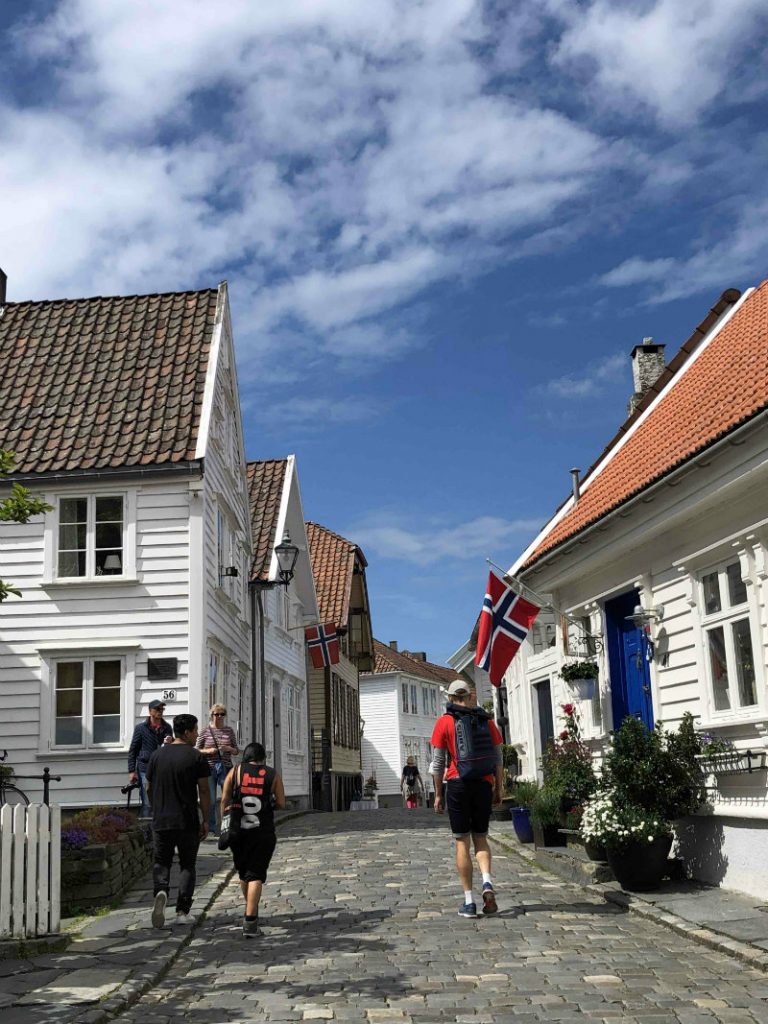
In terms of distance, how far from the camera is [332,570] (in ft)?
127

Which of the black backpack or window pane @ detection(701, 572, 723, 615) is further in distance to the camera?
window pane @ detection(701, 572, 723, 615)

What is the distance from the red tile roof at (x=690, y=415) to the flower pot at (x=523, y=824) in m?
3.16

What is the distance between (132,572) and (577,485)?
710cm

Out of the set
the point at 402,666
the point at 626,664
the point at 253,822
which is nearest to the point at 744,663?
the point at 626,664

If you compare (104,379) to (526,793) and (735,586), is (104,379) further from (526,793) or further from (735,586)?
(735,586)

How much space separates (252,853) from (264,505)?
19.3 m

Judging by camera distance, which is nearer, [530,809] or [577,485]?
[530,809]

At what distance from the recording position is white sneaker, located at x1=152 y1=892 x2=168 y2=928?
9508 millimetres

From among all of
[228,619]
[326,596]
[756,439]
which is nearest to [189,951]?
[756,439]

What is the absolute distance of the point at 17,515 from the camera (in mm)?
9641

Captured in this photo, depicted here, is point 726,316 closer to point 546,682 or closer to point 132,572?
point 546,682

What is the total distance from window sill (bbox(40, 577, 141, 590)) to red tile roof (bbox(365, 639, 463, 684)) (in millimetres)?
43256

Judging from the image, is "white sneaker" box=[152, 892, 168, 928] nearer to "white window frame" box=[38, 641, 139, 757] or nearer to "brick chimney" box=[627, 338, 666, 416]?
"white window frame" box=[38, 641, 139, 757]

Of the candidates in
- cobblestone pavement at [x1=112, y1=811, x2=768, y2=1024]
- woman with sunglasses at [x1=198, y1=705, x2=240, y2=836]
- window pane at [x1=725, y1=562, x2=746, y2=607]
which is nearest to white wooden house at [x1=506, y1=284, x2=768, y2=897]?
window pane at [x1=725, y1=562, x2=746, y2=607]
